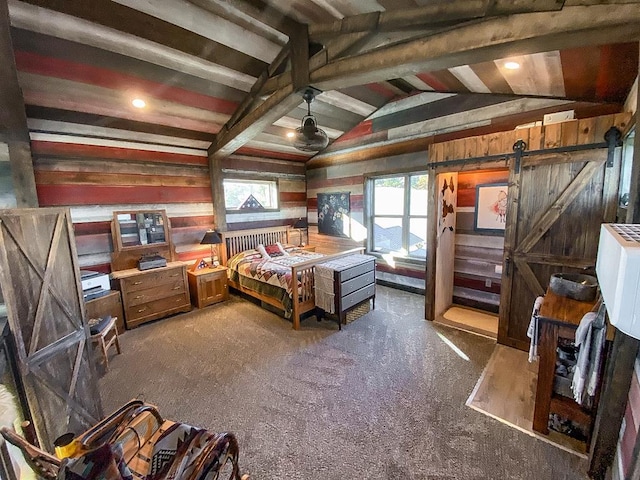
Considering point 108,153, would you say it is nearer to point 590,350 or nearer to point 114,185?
point 114,185

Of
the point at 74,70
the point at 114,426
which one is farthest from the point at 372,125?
the point at 114,426

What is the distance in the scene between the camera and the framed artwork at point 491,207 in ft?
12.5

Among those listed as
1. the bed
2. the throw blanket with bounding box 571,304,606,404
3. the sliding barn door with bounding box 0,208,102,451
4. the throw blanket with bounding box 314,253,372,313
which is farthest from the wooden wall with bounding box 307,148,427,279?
the sliding barn door with bounding box 0,208,102,451

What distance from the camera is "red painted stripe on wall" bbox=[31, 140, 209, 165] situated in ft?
10.8

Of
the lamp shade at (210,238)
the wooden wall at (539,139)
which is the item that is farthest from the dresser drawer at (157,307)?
the wooden wall at (539,139)

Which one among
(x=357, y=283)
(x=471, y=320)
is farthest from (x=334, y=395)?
(x=471, y=320)

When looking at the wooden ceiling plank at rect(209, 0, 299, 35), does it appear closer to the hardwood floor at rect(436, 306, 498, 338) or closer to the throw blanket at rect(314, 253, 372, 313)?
the throw blanket at rect(314, 253, 372, 313)

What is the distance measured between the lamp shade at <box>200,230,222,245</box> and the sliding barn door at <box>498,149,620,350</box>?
4.06 metres

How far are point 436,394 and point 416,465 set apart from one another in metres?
0.74

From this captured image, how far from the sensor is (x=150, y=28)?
2.38 m

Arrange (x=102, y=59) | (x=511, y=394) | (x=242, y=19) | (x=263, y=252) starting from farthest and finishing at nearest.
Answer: (x=263, y=252), (x=102, y=59), (x=242, y=19), (x=511, y=394)

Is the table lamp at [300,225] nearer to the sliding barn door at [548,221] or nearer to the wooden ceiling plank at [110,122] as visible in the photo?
the wooden ceiling plank at [110,122]

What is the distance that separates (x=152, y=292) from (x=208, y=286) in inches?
31.3

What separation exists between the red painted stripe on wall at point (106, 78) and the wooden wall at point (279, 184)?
1468 millimetres
